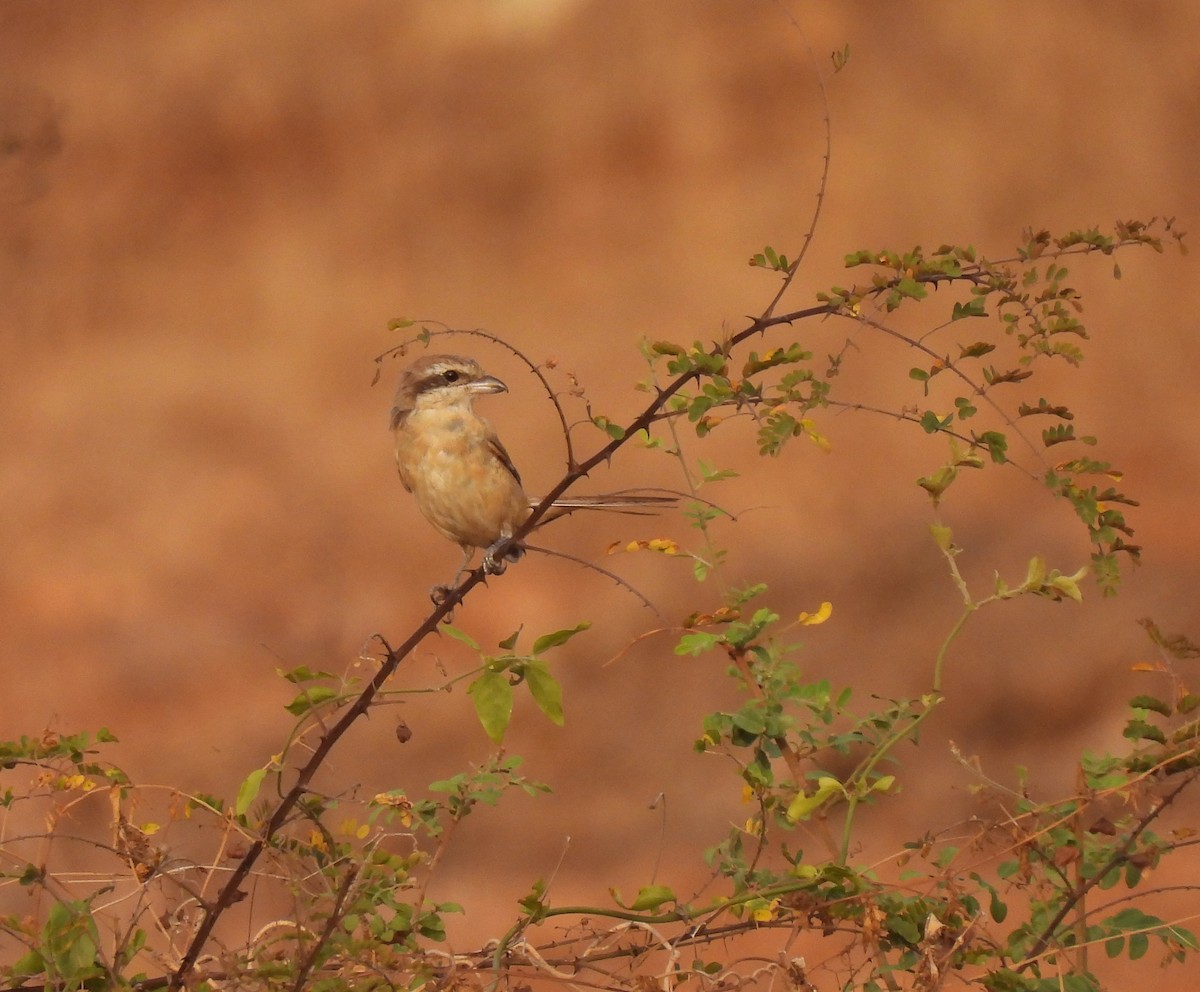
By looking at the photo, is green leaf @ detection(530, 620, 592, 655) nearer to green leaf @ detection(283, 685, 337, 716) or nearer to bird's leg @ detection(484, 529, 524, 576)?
green leaf @ detection(283, 685, 337, 716)

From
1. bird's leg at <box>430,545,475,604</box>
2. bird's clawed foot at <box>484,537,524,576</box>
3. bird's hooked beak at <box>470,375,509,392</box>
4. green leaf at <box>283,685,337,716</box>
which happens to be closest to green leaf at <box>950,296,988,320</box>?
green leaf at <box>283,685,337,716</box>

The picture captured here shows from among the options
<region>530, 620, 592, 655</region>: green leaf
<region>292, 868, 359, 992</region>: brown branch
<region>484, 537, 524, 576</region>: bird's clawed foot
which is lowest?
<region>292, 868, 359, 992</region>: brown branch

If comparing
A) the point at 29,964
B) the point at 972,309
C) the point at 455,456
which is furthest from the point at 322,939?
the point at 455,456

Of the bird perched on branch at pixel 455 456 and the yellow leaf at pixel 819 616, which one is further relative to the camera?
the bird perched on branch at pixel 455 456

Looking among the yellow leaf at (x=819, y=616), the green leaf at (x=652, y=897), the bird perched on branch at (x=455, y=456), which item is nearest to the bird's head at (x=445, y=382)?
the bird perched on branch at (x=455, y=456)

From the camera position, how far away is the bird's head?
260 cm

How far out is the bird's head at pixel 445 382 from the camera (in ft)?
8.52

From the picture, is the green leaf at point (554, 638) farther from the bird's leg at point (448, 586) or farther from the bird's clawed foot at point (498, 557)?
the bird's leg at point (448, 586)

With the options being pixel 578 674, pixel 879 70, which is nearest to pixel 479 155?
pixel 879 70

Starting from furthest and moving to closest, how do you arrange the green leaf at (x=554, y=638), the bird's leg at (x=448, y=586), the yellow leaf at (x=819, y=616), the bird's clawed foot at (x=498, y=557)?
1. the bird's leg at (x=448, y=586)
2. the bird's clawed foot at (x=498, y=557)
3. the yellow leaf at (x=819, y=616)
4. the green leaf at (x=554, y=638)

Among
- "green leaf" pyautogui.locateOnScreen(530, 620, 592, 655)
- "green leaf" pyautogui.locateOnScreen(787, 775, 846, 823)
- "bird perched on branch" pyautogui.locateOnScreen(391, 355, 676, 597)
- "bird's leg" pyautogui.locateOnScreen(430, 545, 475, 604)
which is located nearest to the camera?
"green leaf" pyautogui.locateOnScreen(530, 620, 592, 655)

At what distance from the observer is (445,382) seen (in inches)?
103

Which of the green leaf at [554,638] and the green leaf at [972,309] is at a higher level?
the green leaf at [972,309]

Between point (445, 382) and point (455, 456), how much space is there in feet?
0.49
